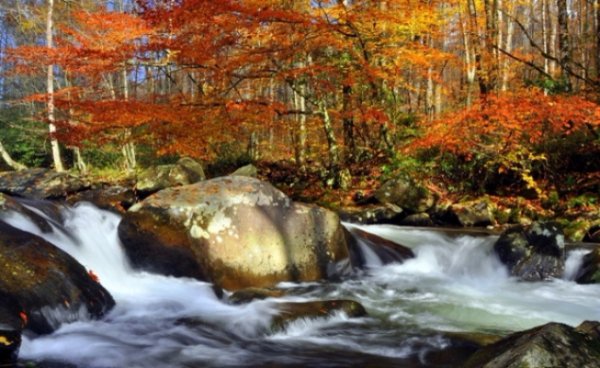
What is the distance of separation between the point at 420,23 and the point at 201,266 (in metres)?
8.22

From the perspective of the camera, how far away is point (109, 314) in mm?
4895

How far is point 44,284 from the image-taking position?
4.36 m

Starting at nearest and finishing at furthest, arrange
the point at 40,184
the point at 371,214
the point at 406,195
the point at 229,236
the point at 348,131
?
1. the point at 229,236
2. the point at 371,214
3. the point at 40,184
4. the point at 406,195
5. the point at 348,131

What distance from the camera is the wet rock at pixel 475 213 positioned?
1087 centimetres

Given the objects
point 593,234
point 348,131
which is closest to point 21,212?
point 593,234

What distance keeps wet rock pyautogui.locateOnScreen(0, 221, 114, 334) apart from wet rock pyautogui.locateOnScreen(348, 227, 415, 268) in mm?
4015

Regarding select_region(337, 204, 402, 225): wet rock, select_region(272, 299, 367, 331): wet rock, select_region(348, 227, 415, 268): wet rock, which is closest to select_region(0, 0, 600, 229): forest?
select_region(337, 204, 402, 225): wet rock

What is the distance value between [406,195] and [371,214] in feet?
3.45

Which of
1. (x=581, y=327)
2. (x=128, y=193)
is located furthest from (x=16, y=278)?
(x=128, y=193)

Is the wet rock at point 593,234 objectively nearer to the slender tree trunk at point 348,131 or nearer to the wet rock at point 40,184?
the slender tree trunk at point 348,131

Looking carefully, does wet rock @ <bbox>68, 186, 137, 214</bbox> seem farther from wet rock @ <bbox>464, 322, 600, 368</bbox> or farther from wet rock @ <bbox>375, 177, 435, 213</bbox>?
wet rock @ <bbox>464, 322, 600, 368</bbox>

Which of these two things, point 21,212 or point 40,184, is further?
point 40,184

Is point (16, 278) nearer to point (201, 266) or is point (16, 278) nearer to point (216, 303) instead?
point (216, 303)

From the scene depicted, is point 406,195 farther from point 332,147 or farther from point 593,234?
point 593,234
